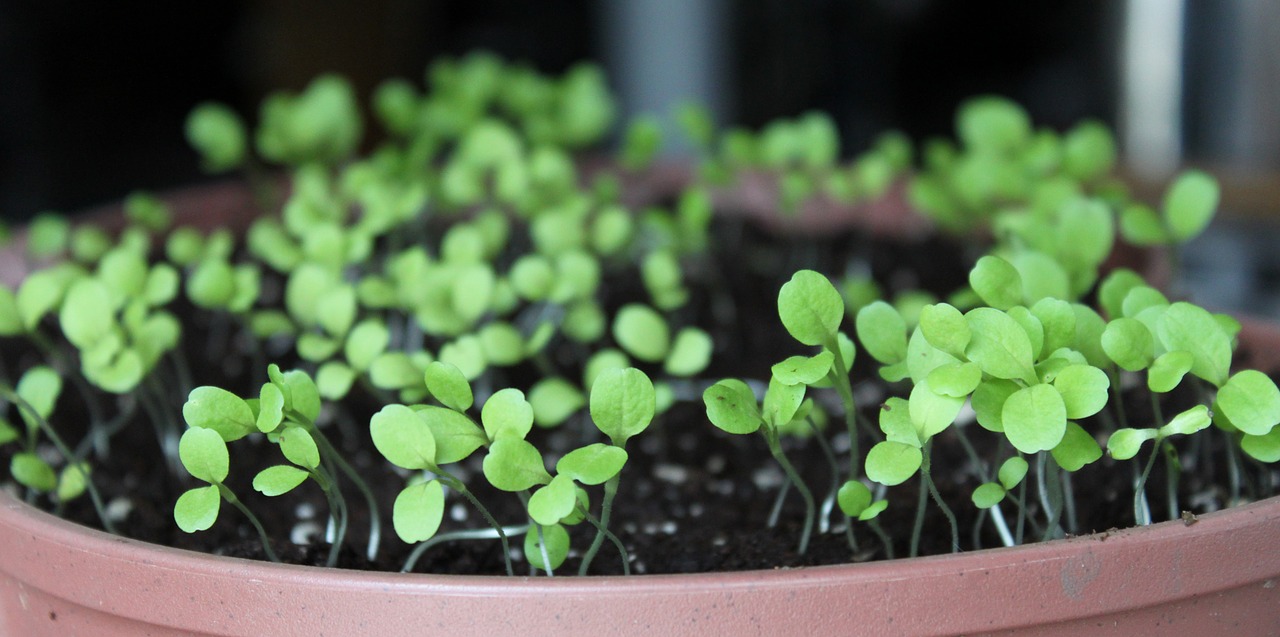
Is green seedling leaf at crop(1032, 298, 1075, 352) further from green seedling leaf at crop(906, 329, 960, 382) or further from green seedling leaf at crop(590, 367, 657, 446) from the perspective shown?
green seedling leaf at crop(590, 367, 657, 446)

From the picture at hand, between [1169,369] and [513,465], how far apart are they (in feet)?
0.89

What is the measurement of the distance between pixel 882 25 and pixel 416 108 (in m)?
1.81

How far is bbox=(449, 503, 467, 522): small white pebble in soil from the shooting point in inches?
26.8

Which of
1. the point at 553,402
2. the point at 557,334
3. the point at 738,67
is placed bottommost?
the point at 738,67

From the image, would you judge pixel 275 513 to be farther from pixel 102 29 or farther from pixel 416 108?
pixel 102 29

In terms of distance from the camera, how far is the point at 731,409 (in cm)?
51

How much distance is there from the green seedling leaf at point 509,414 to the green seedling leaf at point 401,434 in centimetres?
3

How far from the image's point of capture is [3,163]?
213 centimetres

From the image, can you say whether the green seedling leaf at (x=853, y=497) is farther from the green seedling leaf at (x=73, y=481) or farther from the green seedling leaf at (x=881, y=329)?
the green seedling leaf at (x=73, y=481)

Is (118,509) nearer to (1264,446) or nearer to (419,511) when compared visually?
(419,511)

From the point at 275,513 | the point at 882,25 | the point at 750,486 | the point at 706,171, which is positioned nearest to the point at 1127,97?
the point at 882,25

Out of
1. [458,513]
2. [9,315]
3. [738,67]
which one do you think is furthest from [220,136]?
[738,67]

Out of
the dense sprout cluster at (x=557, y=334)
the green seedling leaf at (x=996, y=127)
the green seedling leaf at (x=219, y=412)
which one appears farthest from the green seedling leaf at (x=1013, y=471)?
the green seedling leaf at (x=996, y=127)

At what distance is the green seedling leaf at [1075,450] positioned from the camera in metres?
0.50
